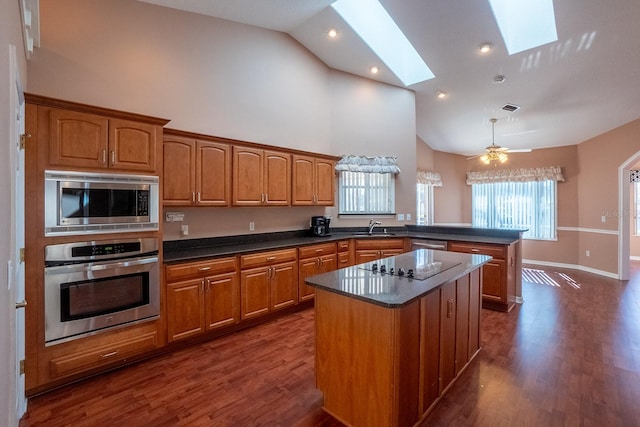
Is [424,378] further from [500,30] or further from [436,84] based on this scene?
[436,84]

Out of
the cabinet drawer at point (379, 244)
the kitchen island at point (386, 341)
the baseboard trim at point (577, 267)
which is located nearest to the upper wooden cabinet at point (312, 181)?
the cabinet drawer at point (379, 244)

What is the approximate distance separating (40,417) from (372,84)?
5714mm

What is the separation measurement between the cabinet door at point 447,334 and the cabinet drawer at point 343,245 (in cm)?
236

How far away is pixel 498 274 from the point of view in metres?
3.98

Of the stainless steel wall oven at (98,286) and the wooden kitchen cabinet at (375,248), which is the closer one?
the stainless steel wall oven at (98,286)

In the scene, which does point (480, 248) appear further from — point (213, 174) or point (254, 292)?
point (213, 174)

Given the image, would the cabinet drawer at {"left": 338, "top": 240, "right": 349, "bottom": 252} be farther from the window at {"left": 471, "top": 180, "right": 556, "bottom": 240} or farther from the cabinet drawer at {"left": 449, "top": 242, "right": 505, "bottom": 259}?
the window at {"left": 471, "top": 180, "right": 556, "bottom": 240}

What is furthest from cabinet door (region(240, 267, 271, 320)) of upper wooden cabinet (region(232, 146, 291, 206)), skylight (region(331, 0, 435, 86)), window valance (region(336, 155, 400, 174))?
skylight (region(331, 0, 435, 86))

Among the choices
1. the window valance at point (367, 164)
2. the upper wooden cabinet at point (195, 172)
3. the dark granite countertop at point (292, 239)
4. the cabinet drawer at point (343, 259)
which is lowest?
the cabinet drawer at point (343, 259)

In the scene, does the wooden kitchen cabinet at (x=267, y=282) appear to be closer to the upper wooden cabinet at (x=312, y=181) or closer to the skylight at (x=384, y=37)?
the upper wooden cabinet at (x=312, y=181)

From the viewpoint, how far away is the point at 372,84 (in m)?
5.38

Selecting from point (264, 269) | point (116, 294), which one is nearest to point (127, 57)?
point (116, 294)

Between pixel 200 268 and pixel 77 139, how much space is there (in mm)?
1488

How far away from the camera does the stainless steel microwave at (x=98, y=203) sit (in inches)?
88.4
